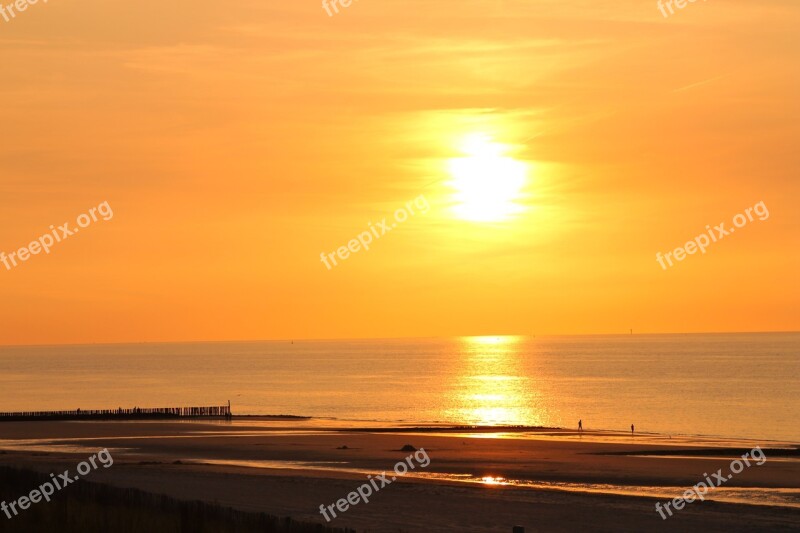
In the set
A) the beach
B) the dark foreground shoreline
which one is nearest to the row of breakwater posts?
the beach

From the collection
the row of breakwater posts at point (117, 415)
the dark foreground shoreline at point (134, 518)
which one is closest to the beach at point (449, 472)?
the dark foreground shoreline at point (134, 518)

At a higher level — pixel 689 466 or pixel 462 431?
pixel 462 431

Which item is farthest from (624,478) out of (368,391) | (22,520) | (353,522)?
(368,391)

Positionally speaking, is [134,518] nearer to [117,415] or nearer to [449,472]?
[449,472]

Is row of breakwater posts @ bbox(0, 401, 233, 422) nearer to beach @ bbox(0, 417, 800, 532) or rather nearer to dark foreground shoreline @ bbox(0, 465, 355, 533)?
beach @ bbox(0, 417, 800, 532)

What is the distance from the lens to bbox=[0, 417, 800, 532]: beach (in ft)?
112

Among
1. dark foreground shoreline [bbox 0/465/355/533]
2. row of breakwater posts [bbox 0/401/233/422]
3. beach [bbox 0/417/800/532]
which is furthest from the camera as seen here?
row of breakwater posts [bbox 0/401/233/422]

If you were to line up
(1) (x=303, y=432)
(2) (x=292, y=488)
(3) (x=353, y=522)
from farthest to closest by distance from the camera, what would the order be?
1. (1) (x=303, y=432)
2. (2) (x=292, y=488)
3. (3) (x=353, y=522)

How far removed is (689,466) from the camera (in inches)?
2156

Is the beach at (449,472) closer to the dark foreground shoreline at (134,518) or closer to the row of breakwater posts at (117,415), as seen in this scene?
the dark foreground shoreline at (134,518)

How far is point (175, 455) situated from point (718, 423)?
209 feet

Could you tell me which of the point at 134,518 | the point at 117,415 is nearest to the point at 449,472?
the point at 134,518

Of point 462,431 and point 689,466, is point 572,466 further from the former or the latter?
point 462,431

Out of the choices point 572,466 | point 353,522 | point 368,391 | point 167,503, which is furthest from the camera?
point 368,391
